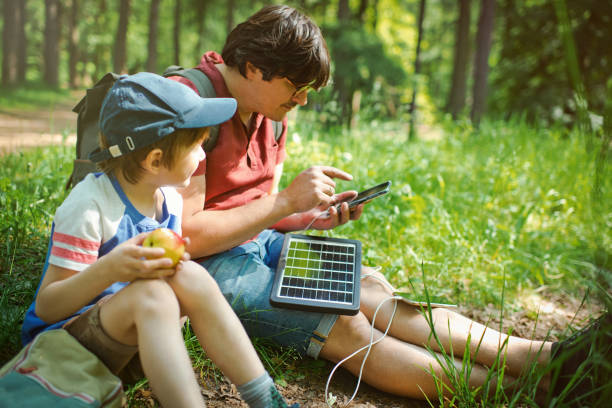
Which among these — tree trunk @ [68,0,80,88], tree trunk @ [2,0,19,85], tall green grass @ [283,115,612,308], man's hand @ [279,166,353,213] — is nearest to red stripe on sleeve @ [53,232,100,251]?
man's hand @ [279,166,353,213]

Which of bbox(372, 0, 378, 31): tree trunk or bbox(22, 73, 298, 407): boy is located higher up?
bbox(372, 0, 378, 31): tree trunk

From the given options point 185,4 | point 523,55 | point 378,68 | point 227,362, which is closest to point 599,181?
point 227,362

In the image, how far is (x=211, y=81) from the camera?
6.62 ft

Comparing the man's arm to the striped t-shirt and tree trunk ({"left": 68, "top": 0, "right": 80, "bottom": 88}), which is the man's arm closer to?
the striped t-shirt

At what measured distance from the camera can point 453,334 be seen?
190cm

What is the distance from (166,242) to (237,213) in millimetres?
589

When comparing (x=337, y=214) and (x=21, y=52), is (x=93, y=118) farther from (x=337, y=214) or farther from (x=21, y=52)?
(x=21, y=52)

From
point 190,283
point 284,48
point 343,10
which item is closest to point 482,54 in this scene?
point 343,10

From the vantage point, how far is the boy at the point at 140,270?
1307mm

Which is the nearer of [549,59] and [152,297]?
[152,297]

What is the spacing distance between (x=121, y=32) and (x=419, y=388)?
12676mm

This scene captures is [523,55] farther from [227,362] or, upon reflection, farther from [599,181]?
[227,362]

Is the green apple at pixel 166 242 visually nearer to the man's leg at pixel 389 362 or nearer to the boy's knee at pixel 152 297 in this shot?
the boy's knee at pixel 152 297

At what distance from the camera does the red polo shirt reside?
197 cm
